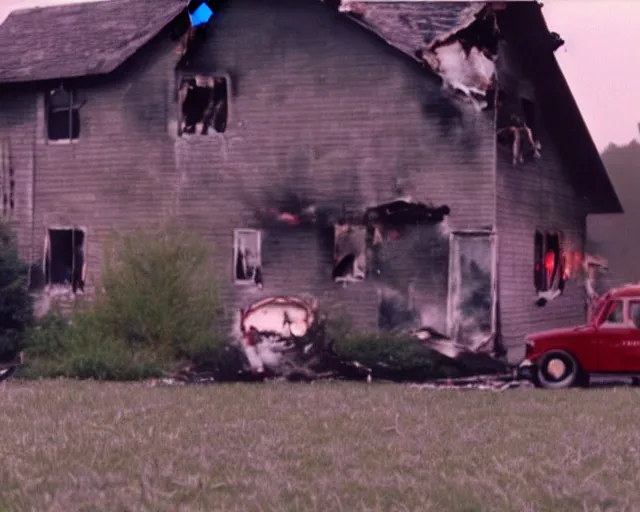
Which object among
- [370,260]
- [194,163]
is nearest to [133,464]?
[370,260]

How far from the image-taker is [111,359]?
19.5 meters

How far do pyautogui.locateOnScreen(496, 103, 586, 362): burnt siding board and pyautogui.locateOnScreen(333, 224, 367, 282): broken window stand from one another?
2.81 m

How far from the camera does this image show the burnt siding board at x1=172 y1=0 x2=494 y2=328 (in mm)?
22422

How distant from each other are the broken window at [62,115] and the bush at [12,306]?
3.46 metres

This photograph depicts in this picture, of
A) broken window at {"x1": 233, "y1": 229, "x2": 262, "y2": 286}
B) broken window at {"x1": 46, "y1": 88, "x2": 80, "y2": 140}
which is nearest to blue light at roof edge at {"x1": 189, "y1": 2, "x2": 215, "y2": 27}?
broken window at {"x1": 46, "y1": 88, "x2": 80, "y2": 140}

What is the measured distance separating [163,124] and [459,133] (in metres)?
6.57

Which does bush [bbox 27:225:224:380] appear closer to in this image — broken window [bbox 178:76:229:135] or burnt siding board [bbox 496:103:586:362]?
broken window [bbox 178:76:229:135]

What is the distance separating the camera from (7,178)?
26.0 meters

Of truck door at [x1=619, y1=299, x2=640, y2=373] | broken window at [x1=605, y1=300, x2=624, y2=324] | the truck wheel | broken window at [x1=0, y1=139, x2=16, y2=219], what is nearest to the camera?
truck door at [x1=619, y1=299, x2=640, y2=373]

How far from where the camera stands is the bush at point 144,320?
19656 millimetres

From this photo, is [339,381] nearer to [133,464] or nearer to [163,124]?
[163,124]

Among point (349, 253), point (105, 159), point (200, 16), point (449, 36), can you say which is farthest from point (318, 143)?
point (105, 159)

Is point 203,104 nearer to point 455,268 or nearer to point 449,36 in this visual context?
point 449,36

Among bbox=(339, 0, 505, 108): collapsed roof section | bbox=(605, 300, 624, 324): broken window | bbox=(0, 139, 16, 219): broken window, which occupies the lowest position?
bbox=(605, 300, 624, 324): broken window
